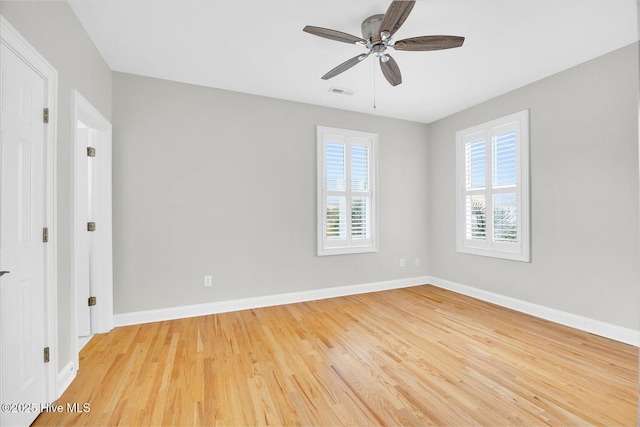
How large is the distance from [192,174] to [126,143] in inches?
29.8

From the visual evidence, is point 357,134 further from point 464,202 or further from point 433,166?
point 464,202

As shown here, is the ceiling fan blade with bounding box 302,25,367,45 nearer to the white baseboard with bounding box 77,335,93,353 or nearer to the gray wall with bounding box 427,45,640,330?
the gray wall with bounding box 427,45,640,330

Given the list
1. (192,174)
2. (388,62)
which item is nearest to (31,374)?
(192,174)

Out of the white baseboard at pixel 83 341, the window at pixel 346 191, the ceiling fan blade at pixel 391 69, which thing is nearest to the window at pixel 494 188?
the window at pixel 346 191

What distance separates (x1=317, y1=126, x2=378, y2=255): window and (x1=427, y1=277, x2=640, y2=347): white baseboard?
1.59 metres

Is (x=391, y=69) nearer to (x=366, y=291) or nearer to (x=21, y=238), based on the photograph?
(x=21, y=238)

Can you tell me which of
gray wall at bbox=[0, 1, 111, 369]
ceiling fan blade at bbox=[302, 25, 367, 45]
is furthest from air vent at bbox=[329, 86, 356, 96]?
gray wall at bbox=[0, 1, 111, 369]

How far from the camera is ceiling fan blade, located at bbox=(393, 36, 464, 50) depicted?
214cm

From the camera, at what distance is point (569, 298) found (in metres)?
3.23

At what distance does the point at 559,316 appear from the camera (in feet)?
10.8

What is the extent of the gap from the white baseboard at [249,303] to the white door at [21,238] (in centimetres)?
149

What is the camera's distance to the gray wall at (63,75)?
179 centimetres

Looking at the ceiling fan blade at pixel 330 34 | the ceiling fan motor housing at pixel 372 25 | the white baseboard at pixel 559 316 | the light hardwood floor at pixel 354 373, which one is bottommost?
the light hardwood floor at pixel 354 373

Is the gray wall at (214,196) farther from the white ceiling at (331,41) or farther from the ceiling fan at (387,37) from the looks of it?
the ceiling fan at (387,37)
